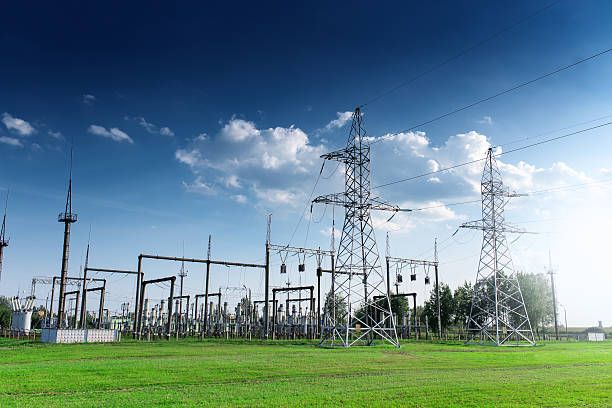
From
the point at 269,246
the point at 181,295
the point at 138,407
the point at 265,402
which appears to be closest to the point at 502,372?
the point at 265,402

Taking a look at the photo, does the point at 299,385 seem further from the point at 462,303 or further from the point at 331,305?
the point at 462,303

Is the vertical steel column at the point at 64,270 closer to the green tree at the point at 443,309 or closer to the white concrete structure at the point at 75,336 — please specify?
the white concrete structure at the point at 75,336

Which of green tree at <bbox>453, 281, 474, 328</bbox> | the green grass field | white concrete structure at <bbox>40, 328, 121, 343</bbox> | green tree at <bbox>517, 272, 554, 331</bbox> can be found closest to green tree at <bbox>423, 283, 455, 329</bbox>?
green tree at <bbox>453, 281, 474, 328</bbox>

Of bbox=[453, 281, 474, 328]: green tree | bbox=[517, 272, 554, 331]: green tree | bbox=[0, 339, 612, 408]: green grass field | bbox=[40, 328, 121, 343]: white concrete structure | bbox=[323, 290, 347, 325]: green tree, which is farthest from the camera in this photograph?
bbox=[453, 281, 474, 328]: green tree

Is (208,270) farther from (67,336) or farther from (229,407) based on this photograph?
(229,407)

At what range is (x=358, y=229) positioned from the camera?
121ft

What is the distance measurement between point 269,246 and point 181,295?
79.1ft

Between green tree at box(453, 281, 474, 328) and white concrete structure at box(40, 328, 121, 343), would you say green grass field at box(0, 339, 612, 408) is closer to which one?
white concrete structure at box(40, 328, 121, 343)

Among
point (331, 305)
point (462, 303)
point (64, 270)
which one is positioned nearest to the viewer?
point (64, 270)

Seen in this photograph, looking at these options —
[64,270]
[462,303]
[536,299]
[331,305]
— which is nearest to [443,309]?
[462,303]

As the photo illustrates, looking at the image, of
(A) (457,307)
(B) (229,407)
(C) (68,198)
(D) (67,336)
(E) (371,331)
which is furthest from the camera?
(A) (457,307)

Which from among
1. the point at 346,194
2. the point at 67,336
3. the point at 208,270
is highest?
the point at 346,194

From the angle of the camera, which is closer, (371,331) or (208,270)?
(371,331)

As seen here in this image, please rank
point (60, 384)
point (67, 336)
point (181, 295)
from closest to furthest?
point (60, 384) → point (67, 336) → point (181, 295)
